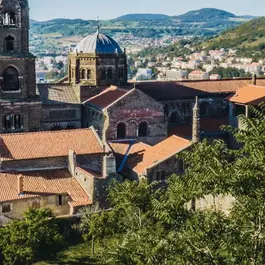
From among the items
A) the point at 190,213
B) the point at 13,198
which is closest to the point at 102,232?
the point at 13,198

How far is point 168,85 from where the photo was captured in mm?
55406

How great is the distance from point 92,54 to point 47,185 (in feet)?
60.1

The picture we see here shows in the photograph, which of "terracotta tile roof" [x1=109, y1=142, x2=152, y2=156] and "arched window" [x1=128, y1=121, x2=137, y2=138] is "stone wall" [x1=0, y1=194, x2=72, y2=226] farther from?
"arched window" [x1=128, y1=121, x2=137, y2=138]

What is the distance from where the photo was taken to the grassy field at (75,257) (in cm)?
3303

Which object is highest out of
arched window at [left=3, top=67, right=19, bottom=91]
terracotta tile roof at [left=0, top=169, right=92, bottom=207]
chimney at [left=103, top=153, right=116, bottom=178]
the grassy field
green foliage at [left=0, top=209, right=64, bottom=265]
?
arched window at [left=3, top=67, right=19, bottom=91]

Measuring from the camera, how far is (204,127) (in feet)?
172

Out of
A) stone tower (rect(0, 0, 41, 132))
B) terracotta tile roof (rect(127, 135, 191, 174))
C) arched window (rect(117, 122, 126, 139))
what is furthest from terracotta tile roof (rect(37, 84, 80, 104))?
terracotta tile roof (rect(127, 135, 191, 174))

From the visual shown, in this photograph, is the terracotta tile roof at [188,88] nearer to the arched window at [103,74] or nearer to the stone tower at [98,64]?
the stone tower at [98,64]

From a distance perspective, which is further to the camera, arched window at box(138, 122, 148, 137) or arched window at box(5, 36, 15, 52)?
arched window at box(138, 122, 148, 137)

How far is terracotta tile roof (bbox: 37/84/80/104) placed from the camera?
165 ft

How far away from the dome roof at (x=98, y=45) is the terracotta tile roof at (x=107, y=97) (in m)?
4.63

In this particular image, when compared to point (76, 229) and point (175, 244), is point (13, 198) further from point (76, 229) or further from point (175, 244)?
point (175, 244)

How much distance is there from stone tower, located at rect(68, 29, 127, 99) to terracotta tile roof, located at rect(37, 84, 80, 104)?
1384 millimetres

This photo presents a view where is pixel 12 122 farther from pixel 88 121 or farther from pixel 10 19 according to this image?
pixel 10 19
